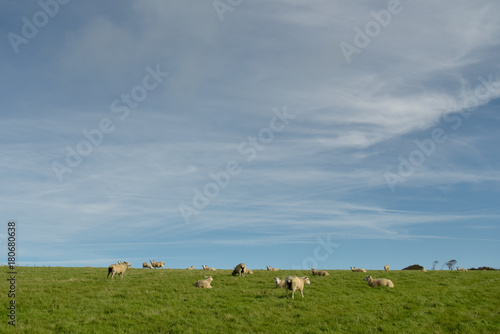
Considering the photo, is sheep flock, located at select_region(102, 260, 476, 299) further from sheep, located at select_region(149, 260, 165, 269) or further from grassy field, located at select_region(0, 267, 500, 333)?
sheep, located at select_region(149, 260, 165, 269)

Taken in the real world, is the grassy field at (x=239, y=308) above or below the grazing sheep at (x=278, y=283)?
below

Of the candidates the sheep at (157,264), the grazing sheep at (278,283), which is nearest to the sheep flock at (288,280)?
the grazing sheep at (278,283)

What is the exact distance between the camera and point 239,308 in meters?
21.5

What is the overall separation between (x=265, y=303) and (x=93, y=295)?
38.7 feet

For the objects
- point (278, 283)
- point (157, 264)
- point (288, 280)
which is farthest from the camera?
point (157, 264)

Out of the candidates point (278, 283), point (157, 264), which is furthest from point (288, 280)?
point (157, 264)

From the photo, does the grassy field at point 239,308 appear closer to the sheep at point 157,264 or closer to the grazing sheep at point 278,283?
the grazing sheep at point 278,283

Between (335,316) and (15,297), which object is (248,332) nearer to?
(335,316)

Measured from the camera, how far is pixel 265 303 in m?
22.6

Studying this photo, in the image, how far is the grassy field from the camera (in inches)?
739

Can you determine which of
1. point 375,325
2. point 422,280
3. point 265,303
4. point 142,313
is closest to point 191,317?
point 142,313

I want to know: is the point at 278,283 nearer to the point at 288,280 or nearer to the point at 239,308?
the point at 288,280

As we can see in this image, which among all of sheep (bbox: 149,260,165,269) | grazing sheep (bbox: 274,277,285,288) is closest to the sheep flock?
grazing sheep (bbox: 274,277,285,288)

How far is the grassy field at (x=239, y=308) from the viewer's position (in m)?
18.8
